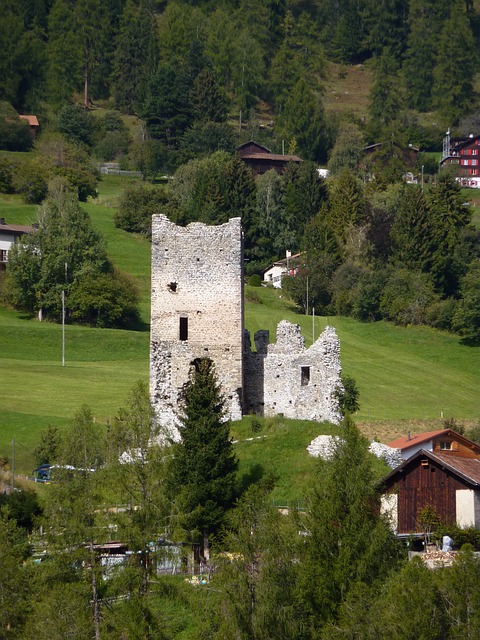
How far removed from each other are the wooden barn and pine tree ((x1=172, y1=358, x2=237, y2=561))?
15.2ft

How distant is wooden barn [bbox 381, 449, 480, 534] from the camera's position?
146 feet

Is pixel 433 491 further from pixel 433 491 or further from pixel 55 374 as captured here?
pixel 55 374

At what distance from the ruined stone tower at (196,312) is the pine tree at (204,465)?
2.17 meters

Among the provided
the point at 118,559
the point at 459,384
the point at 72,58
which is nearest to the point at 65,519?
the point at 118,559

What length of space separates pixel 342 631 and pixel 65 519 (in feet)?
26.1

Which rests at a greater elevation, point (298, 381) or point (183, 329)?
point (183, 329)

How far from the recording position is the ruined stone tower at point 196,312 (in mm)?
49062

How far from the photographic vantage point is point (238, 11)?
591 ft

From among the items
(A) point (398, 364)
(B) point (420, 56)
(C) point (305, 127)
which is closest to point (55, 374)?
(A) point (398, 364)

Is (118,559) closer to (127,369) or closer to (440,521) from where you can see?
(440,521)

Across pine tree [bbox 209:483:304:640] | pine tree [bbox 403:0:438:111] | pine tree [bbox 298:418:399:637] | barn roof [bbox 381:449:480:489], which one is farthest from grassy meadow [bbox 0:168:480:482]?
pine tree [bbox 403:0:438:111]

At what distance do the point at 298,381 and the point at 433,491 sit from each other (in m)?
7.13

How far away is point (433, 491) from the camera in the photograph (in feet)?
148

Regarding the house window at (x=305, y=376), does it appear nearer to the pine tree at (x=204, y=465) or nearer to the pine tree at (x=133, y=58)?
the pine tree at (x=204, y=465)
